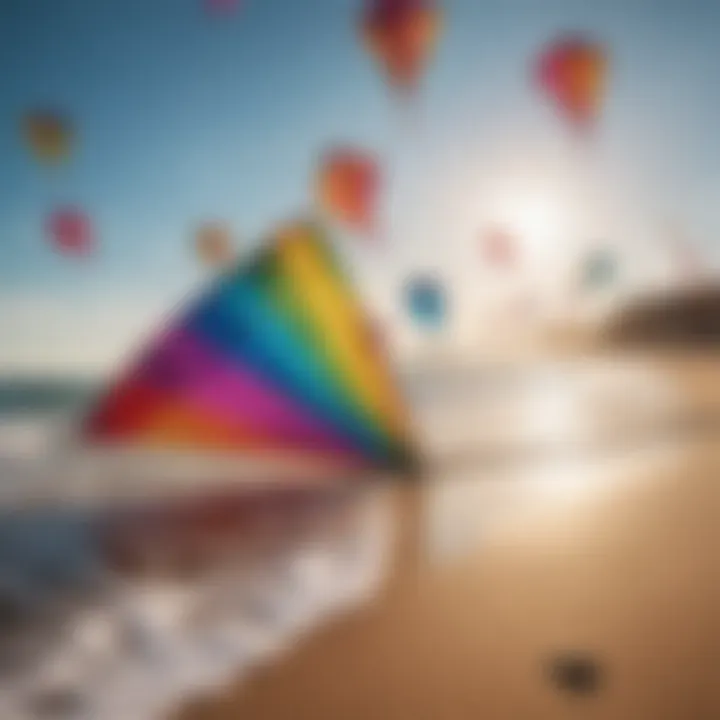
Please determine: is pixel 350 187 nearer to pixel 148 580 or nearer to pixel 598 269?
pixel 598 269

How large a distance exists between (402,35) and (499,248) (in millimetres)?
354

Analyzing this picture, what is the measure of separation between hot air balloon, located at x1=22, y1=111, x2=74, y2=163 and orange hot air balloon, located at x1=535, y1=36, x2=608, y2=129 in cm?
74

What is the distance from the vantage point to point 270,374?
4.33 feet

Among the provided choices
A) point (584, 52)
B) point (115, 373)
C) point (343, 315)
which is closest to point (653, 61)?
point (584, 52)

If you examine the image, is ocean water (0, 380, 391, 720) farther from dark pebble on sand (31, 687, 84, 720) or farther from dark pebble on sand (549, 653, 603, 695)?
dark pebble on sand (549, 653, 603, 695)

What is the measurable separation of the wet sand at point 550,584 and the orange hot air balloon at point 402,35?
0.52m

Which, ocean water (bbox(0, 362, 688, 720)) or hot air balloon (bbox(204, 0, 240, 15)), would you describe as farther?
hot air balloon (bbox(204, 0, 240, 15))

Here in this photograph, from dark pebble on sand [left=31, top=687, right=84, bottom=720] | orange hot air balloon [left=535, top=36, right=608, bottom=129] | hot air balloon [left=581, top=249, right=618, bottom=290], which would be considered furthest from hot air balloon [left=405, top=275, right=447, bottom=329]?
dark pebble on sand [left=31, top=687, right=84, bottom=720]

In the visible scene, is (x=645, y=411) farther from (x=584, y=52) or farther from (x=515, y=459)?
(x=584, y=52)

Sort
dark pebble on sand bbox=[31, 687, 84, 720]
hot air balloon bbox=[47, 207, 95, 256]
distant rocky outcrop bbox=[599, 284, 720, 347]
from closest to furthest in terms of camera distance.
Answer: dark pebble on sand bbox=[31, 687, 84, 720] → distant rocky outcrop bbox=[599, 284, 720, 347] → hot air balloon bbox=[47, 207, 95, 256]

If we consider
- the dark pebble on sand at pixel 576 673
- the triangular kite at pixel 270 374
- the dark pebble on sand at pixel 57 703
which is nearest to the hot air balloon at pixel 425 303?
the triangular kite at pixel 270 374

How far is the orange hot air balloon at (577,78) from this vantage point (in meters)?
1.28

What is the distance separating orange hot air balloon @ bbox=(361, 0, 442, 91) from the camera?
1.31 meters

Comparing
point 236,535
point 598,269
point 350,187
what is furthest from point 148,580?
point 598,269
